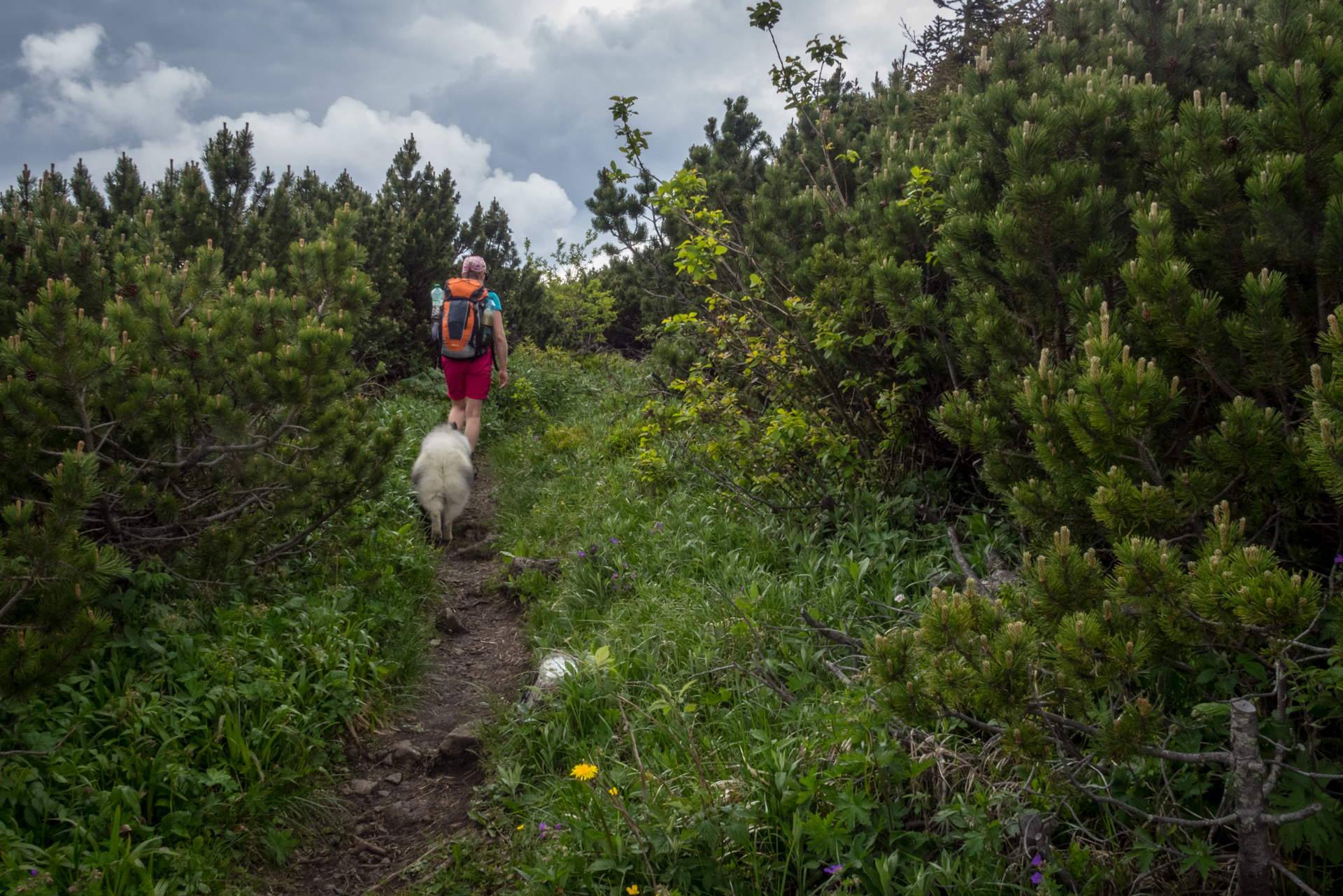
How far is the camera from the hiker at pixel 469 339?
7699mm

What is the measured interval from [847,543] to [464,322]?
5037mm

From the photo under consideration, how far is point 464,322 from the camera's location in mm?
A: 7676

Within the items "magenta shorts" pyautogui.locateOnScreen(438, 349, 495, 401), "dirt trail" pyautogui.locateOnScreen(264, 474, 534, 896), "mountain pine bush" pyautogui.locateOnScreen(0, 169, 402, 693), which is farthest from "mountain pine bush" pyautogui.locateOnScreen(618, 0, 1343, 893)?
"magenta shorts" pyautogui.locateOnScreen(438, 349, 495, 401)

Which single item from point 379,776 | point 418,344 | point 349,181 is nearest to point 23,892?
point 379,776

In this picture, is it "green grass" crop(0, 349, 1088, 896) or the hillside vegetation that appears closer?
the hillside vegetation

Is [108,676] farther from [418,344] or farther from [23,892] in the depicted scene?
[418,344]

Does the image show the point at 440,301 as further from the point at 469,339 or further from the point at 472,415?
the point at 472,415

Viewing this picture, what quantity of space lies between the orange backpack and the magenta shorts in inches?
9.5

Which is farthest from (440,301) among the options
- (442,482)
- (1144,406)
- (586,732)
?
(1144,406)

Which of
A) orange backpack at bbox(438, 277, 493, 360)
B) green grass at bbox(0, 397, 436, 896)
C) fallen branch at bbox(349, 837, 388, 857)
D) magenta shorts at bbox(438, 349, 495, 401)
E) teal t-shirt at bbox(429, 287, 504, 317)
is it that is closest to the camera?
green grass at bbox(0, 397, 436, 896)

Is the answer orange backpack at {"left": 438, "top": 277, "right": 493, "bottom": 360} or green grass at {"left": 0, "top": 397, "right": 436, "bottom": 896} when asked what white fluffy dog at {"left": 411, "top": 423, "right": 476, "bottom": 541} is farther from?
green grass at {"left": 0, "top": 397, "right": 436, "bottom": 896}

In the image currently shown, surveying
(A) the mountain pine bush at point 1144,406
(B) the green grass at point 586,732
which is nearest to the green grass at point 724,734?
(B) the green grass at point 586,732

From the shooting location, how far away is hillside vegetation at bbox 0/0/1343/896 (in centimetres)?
204

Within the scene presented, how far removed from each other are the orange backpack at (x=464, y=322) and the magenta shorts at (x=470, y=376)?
24 centimetres
